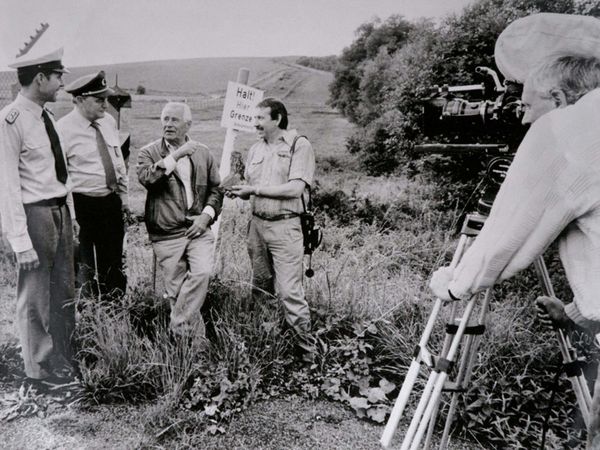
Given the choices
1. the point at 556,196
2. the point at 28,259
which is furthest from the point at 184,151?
the point at 556,196

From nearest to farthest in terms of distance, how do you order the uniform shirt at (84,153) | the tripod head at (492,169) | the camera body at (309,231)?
the tripod head at (492,169) → the uniform shirt at (84,153) → the camera body at (309,231)

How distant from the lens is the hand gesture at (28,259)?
98.7 inches

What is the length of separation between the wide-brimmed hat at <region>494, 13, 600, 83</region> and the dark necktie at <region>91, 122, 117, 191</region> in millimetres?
2583

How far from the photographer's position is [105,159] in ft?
10.3

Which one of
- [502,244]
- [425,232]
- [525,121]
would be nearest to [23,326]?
[502,244]

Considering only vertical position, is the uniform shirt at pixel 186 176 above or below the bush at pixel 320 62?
below

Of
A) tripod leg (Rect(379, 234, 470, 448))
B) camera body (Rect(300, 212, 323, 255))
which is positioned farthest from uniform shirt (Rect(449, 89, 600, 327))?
camera body (Rect(300, 212, 323, 255))

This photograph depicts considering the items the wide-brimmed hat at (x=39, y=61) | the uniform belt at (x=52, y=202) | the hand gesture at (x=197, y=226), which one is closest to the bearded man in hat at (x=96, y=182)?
the uniform belt at (x=52, y=202)

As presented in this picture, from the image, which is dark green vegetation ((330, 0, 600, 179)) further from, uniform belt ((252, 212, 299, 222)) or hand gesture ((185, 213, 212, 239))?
hand gesture ((185, 213, 212, 239))

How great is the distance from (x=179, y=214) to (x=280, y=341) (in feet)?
3.66

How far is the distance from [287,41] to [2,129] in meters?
1.86

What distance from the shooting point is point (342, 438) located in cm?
246

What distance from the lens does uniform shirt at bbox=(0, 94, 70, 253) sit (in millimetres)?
2475

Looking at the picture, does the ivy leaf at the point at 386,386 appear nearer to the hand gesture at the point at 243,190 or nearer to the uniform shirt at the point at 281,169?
the uniform shirt at the point at 281,169
